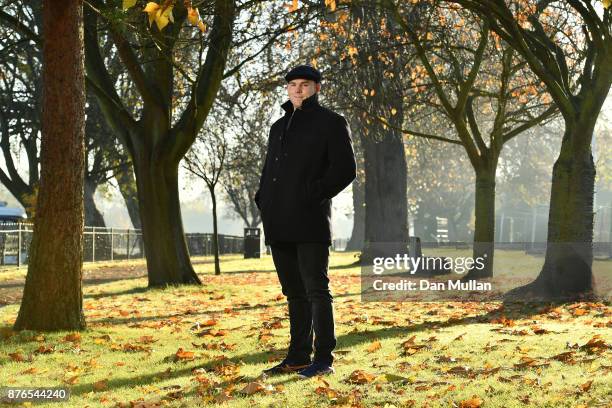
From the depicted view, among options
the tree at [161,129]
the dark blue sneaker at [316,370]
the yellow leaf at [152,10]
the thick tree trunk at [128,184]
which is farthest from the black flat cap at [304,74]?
the thick tree trunk at [128,184]

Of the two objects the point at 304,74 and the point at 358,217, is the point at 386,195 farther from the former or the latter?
the point at 358,217

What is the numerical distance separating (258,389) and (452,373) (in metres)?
1.61

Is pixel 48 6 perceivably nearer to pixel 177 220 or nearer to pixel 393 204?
pixel 177 220

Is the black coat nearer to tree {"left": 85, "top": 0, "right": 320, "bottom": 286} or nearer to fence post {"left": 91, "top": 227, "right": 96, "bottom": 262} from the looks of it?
tree {"left": 85, "top": 0, "right": 320, "bottom": 286}

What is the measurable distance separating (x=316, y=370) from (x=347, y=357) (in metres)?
1.20

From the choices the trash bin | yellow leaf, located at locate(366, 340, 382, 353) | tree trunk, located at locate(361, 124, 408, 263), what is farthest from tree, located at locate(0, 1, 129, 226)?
yellow leaf, located at locate(366, 340, 382, 353)

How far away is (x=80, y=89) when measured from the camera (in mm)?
9219

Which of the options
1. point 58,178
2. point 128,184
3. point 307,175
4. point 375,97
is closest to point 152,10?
point 307,175

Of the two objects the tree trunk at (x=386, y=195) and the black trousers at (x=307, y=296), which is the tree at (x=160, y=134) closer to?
the tree trunk at (x=386, y=195)

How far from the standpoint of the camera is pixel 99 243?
33188mm

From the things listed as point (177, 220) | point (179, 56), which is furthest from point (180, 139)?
point (179, 56)

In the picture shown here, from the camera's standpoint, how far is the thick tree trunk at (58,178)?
9.09 metres

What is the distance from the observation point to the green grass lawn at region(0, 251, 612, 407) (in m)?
5.74

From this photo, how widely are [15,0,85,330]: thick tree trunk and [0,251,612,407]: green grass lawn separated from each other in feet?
1.29
